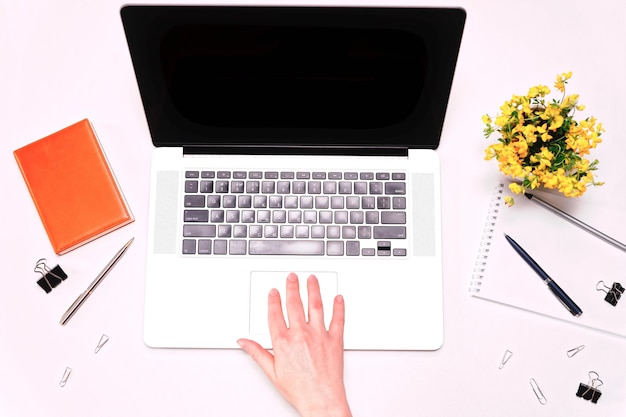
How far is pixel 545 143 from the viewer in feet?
3.20

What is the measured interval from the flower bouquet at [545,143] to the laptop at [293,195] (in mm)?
126

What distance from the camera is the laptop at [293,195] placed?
0.97 metres

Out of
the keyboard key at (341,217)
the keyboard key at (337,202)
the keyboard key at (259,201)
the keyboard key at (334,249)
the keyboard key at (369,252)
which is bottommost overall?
the keyboard key at (369,252)

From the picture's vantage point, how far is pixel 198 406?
1003 mm

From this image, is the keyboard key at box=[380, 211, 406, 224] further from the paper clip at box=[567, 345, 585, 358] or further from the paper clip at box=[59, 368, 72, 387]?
the paper clip at box=[59, 368, 72, 387]

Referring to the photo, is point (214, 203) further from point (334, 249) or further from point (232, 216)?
point (334, 249)

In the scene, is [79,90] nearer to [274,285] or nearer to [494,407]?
[274,285]

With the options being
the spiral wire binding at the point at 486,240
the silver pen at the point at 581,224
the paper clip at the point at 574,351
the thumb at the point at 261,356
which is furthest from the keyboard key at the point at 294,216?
the paper clip at the point at 574,351

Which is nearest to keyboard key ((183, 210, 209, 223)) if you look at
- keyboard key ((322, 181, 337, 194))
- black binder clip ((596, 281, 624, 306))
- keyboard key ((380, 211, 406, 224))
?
keyboard key ((322, 181, 337, 194))

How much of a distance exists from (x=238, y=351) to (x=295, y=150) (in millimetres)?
388

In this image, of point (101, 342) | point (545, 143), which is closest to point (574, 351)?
point (545, 143)

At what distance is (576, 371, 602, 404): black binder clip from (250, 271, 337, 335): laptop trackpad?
0.47 metres

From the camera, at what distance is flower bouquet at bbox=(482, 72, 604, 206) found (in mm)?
936

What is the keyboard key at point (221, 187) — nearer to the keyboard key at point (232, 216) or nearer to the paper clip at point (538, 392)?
the keyboard key at point (232, 216)
